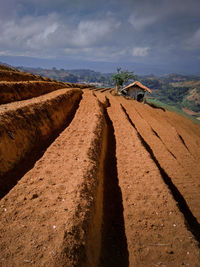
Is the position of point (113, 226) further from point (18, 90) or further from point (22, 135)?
point (18, 90)

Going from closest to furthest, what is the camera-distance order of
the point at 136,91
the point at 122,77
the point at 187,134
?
the point at 187,134 < the point at 136,91 < the point at 122,77

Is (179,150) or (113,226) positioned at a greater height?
(113,226)

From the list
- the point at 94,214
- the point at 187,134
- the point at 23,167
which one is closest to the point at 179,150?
the point at 187,134

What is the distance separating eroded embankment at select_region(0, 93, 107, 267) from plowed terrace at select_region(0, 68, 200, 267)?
2 centimetres

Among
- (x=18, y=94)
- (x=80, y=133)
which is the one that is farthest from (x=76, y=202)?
(x=18, y=94)

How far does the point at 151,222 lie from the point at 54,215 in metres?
2.66

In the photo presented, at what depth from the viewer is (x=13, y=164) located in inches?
183

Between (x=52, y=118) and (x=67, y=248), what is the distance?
21.0 ft

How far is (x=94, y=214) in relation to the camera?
3.91 metres

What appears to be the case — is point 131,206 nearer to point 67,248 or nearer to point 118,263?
point 118,263

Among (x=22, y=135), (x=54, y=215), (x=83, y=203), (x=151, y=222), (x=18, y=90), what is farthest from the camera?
(x=18, y=90)

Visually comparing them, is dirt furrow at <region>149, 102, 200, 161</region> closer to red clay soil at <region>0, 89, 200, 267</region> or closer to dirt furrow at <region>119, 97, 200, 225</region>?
dirt furrow at <region>119, 97, 200, 225</region>

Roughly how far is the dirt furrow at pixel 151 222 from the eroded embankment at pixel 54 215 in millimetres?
905

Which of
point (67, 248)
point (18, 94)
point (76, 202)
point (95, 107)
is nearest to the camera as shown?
point (67, 248)
